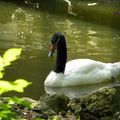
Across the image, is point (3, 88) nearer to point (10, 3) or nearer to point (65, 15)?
point (65, 15)

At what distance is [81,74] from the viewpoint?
31.5ft

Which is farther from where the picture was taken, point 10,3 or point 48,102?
point 10,3

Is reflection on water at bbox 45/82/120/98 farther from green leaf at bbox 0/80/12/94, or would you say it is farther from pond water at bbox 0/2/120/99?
green leaf at bbox 0/80/12/94

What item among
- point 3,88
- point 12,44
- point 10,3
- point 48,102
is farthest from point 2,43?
point 3,88

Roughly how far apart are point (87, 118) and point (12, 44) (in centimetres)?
611

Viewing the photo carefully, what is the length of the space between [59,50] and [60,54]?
3.7 inches

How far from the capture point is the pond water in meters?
9.68

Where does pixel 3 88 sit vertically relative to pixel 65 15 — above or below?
above

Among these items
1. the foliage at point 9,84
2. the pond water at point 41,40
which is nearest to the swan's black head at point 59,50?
the pond water at point 41,40

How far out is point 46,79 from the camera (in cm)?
930

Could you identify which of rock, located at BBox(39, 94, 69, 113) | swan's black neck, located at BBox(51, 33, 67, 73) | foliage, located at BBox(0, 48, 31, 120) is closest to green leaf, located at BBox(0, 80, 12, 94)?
foliage, located at BBox(0, 48, 31, 120)

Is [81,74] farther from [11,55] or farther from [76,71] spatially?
[11,55]

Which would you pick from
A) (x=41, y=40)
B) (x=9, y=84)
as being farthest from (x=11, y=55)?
(x=41, y=40)

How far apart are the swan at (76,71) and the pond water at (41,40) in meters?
0.22
